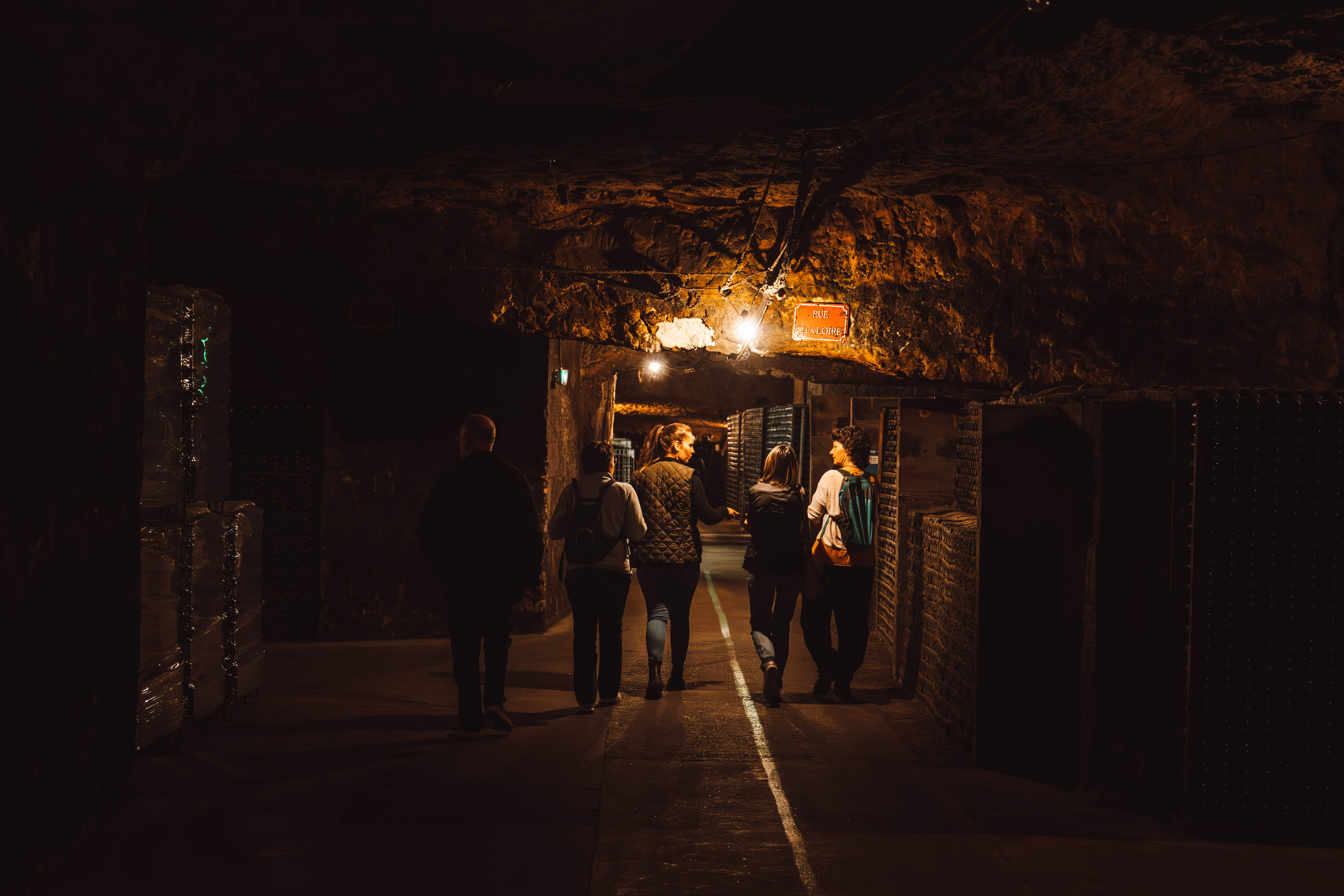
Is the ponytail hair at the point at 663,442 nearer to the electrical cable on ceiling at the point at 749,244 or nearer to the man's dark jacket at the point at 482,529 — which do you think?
the man's dark jacket at the point at 482,529

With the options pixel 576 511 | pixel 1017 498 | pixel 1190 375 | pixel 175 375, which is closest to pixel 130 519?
pixel 175 375

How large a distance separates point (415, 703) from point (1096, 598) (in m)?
4.03

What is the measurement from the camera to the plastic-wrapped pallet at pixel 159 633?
4.67 metres

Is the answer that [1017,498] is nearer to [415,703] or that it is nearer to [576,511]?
[576,511]

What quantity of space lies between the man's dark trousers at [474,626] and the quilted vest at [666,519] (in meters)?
1.09

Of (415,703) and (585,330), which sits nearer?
(415,703)

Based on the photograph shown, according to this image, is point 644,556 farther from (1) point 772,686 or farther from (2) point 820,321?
(2) point 820,321

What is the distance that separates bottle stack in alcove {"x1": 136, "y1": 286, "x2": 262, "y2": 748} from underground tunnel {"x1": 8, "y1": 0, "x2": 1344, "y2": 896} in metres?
0.03

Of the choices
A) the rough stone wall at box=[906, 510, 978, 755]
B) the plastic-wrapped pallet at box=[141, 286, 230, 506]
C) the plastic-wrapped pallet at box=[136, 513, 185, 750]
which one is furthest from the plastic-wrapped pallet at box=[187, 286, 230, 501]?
the rough stone wall at box=[906, 510, 978, 755]

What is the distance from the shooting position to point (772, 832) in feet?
13.6

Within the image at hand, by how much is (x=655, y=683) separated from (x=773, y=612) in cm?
91

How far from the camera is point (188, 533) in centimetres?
500

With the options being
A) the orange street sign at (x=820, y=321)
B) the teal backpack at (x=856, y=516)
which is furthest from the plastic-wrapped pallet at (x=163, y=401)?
the orange street sign at (x=820, y=321)

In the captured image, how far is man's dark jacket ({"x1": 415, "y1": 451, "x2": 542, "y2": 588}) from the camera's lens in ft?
17.7
